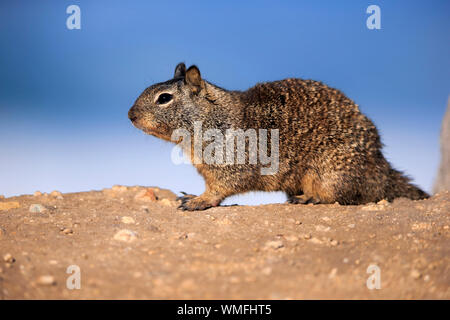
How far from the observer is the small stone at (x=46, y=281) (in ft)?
13.0

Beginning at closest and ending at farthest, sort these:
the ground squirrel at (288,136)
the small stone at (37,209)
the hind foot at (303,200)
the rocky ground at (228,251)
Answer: the rocky ground at (228,251) → the small stone at (37,209) → the ground squirrel at (288,136) → the hind foot at (303,200)

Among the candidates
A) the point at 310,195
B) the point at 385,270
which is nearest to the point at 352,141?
the point at 310,195

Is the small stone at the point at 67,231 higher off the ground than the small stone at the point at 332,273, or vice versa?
the small stone at the point at 67,231

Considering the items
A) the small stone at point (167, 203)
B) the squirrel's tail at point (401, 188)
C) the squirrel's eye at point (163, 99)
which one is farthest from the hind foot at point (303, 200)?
the squirrel's eye at point (163, 99)

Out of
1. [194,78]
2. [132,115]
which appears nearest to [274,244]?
[194,78]

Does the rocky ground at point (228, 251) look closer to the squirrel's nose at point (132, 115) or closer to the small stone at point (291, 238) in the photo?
the small stone at point (291, 238)

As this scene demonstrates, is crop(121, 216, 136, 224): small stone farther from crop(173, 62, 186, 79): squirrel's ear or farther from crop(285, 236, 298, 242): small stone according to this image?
crop(173, 62, 186, 79): squirrel's ear

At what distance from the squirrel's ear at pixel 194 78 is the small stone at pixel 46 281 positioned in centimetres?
373

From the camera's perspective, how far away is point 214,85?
7.24 meters

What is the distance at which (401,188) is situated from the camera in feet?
24.1

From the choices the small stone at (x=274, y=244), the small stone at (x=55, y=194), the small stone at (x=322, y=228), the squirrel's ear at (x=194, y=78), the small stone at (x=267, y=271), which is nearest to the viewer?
the small stone at (x=267, y=271)
